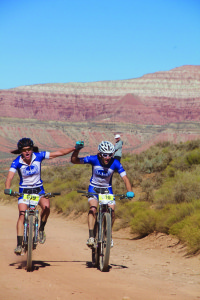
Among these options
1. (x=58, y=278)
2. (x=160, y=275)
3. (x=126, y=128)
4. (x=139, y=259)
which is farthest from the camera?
(x=126, y=128)

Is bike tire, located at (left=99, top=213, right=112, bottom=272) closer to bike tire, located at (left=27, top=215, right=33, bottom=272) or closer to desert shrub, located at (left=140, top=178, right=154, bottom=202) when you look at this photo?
bike tire, located at (left=27, top=215, right=33, bottom=272)

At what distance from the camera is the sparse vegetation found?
36.6 feet

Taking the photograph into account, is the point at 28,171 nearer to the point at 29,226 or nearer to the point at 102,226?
the point at 29,226

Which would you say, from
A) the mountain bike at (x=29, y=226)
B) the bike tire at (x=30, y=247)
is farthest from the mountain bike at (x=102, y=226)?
the bike tire at (x=30, y=247)

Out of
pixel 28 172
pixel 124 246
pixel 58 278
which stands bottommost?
pixel 124 246

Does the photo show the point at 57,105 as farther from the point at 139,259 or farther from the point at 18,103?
the point at 139,259

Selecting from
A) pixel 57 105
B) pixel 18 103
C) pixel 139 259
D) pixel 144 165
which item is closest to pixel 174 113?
pixel 57 105

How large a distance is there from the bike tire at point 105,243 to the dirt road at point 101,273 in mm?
142

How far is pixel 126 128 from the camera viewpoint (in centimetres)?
14038

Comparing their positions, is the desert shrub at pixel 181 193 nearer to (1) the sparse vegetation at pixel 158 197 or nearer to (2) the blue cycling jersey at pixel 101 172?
(1) the sparse vegetation at pixel 158 197

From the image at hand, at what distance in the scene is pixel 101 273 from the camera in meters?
7.00

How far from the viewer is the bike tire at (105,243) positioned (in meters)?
6.91

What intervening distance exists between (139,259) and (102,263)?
2.38m

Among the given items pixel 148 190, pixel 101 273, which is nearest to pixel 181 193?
pixel 148 190
